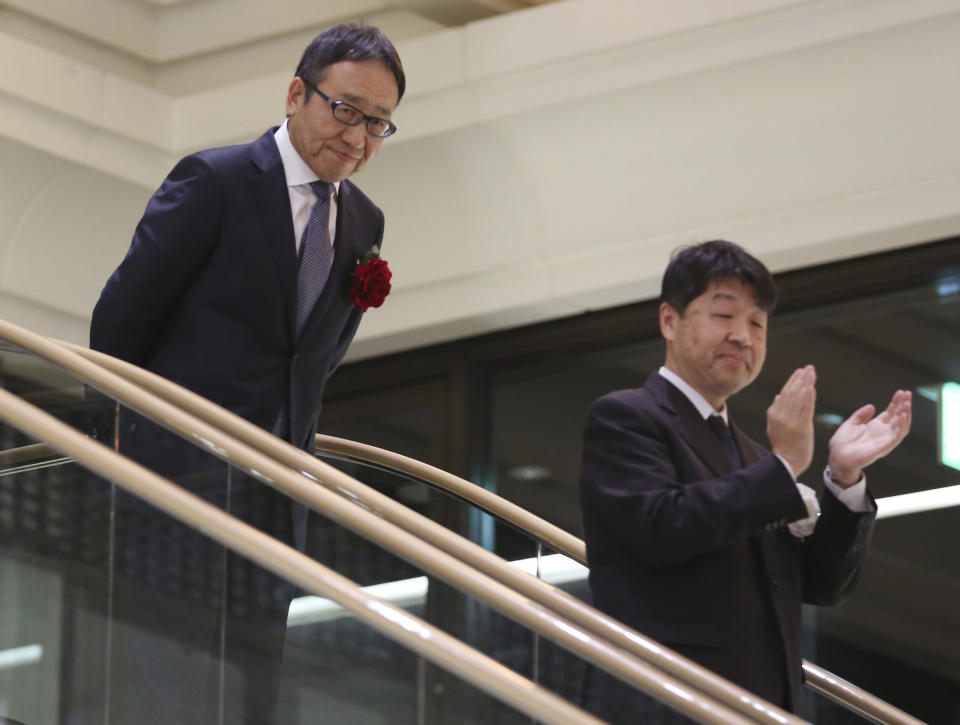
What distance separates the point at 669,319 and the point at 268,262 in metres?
0.84

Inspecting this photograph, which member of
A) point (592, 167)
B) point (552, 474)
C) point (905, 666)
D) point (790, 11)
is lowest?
point (905, 666)

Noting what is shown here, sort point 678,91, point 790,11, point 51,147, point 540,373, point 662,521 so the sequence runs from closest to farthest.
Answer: point 662,521
point 790,11
point 678,91
point 51,147
point 540,373

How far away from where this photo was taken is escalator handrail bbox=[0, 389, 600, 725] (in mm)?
2254

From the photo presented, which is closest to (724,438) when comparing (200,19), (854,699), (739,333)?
(739,333)

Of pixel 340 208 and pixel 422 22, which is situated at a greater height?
pixel 422 22

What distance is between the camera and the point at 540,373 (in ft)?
25.7

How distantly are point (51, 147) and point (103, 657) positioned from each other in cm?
515

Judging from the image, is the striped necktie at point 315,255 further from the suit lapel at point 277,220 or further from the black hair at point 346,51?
the black hair at point 346,51

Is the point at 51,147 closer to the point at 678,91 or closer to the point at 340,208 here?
the point at 678,91

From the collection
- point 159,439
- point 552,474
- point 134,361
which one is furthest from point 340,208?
point 552,474

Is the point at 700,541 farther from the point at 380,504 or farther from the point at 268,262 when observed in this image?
the point at 268,262

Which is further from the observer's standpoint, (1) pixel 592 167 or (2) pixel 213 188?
(1) pixel 592 167

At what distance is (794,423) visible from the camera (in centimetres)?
294

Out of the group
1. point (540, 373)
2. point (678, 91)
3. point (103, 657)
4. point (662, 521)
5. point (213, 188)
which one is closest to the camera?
point (103, 657)
